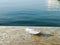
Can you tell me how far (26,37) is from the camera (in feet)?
5.71

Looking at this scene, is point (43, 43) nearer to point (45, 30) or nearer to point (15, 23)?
point (45, 30)

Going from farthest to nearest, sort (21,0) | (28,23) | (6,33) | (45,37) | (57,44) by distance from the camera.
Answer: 1. (21,0)
2. (28,23)
3. (6,33)
4. (45,37)
5. (57,44)

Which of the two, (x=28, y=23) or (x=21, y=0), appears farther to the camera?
(x=21, y=0)

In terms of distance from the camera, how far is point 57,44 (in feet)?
5.10

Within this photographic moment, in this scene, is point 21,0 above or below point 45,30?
above

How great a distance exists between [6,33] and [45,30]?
0.59 meters

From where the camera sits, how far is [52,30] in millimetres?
1972

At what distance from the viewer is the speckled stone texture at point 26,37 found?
160 centimetres

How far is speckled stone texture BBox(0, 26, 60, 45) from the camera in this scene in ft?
5.24

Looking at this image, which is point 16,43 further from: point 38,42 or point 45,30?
point 45,30

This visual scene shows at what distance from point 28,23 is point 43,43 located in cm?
129

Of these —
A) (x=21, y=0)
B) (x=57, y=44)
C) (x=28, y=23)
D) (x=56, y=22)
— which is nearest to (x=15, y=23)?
(x=28, y=23)

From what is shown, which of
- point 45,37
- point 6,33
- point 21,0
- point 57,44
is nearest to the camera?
point 57,44

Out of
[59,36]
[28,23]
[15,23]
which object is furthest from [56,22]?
[59,36]
